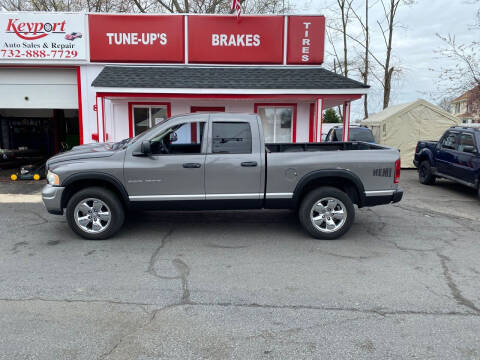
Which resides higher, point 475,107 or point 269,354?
point 475,107

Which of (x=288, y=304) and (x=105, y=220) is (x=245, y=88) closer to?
(x=105, y=220)

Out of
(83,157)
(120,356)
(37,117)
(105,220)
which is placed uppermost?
(37,117)

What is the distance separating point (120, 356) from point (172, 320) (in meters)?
0.63

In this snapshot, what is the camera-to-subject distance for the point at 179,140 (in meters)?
6.39

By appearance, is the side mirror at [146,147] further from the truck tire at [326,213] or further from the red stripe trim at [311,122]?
the red stripe trim at [311,122]

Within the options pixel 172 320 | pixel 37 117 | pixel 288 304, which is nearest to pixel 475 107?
pixel 288 304

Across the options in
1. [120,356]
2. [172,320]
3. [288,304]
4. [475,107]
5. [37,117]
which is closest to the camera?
[120,356]

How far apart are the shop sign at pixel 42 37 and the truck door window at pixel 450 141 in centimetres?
1120

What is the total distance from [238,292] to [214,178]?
2.08 metres

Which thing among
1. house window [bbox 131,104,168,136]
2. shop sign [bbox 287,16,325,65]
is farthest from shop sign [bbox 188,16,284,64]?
house window [bbox 131,104,168,136]

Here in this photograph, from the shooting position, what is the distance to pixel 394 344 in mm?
3041

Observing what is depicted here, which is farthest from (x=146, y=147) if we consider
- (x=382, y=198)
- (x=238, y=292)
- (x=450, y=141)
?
(x=450, y=141)

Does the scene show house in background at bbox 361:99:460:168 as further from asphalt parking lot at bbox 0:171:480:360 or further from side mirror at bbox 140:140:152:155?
side mirror at bbox 140:140:152:155

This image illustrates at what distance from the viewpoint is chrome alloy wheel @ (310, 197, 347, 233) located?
18.8 feet
